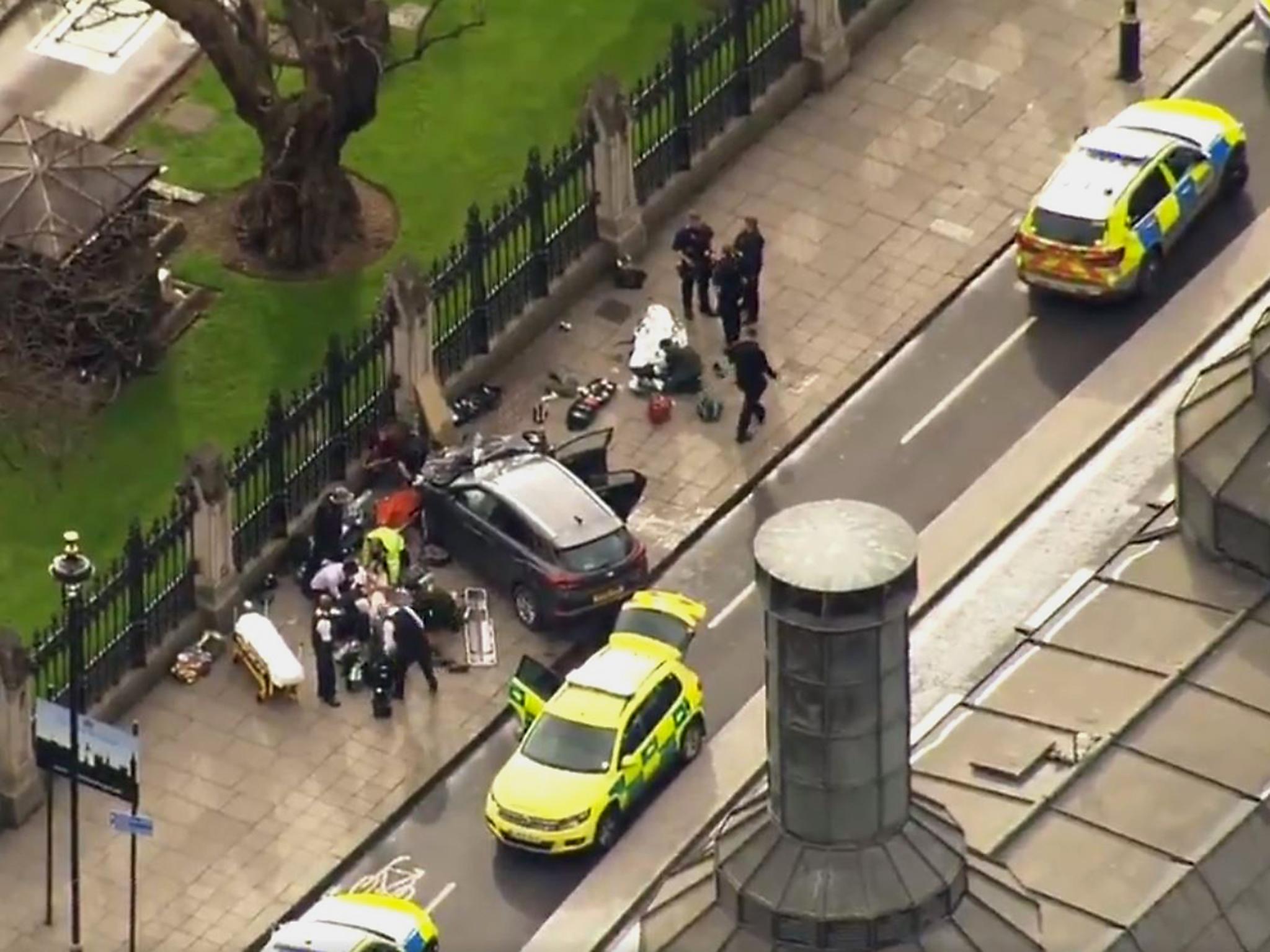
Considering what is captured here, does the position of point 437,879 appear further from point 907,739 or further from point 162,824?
point 907,739

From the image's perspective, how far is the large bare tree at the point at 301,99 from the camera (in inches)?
2339

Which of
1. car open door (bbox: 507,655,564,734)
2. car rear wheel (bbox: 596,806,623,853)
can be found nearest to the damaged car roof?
car open door (bbox: 507,655,564,734)

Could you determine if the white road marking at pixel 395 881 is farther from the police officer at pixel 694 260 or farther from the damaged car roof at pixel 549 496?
the police officer at pixel 694 260

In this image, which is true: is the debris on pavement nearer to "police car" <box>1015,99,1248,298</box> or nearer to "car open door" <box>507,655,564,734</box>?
"car open door" <box>507,655,564,734</box>

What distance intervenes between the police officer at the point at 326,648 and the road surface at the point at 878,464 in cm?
220

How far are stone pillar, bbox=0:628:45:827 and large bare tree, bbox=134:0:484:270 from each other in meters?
9.96

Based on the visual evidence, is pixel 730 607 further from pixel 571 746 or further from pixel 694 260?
pixel 694 260

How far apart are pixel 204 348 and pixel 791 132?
9323mm

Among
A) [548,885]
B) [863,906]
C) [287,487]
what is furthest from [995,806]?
[287,487]

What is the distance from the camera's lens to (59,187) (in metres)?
58.5

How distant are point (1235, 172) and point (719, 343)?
743 cm

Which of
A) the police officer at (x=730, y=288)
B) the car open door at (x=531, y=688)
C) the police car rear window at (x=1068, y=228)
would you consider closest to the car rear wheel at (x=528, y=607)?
the car open door at (x=531, y=688)

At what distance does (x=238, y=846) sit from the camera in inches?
2047

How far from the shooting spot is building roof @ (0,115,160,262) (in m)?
58.0
